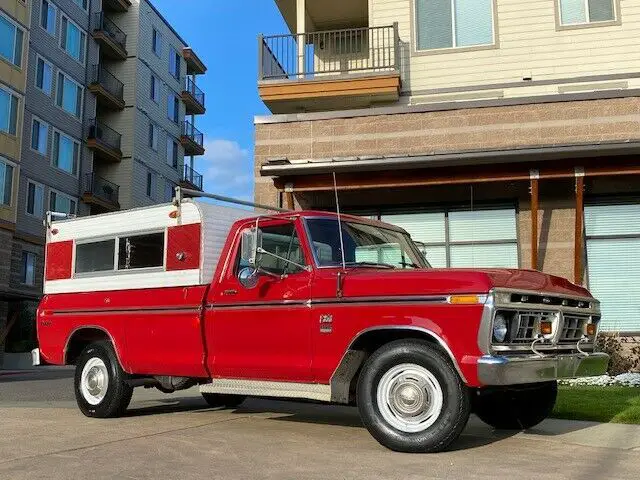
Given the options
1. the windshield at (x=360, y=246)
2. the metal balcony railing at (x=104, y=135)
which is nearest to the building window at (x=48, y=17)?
the metal balcony railing at (x=104, y=135)

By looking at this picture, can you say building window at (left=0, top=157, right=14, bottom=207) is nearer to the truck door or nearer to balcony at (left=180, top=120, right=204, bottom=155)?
balcony at (left=180, top=120, right=204, bottom=155)

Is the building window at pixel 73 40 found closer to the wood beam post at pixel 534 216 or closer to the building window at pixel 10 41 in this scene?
the building window at pixel 10 41

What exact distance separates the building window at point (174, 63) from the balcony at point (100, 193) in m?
11.9

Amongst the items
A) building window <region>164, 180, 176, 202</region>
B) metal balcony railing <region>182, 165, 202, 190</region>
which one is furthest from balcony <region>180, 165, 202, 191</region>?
building window <region>164, 180, 176, 202</region>

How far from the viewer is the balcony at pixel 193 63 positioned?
168 ft

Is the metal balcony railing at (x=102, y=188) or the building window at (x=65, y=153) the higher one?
the building window at (x=65, y=153)

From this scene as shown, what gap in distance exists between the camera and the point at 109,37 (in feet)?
131

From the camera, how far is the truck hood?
5680mm

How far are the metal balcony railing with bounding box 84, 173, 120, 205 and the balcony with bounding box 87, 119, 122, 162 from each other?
1.34 m

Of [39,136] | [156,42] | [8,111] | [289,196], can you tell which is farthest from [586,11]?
[156,42]

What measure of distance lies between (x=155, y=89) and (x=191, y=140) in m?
6.31

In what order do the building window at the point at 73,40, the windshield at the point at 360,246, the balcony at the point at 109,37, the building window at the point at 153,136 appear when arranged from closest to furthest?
the windshield at the point at 360,246, the building window at the point at 73,40, the balcony at the point at 109,37, the building window at the point at 153,136

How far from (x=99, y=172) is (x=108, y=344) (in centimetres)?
3487

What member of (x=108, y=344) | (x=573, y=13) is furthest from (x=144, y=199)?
(x=108, y=344)
